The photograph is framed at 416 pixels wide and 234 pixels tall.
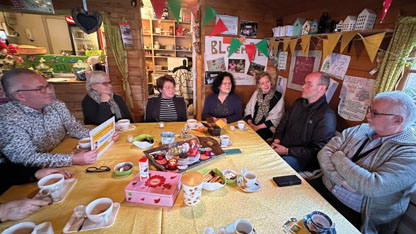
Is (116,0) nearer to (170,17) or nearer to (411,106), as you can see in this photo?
(170,17)

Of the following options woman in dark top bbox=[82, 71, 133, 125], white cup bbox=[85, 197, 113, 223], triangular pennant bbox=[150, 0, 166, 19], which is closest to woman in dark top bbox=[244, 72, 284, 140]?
triangular pennant bbox=[150, 0, 166, 19]

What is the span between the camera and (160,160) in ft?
3.78

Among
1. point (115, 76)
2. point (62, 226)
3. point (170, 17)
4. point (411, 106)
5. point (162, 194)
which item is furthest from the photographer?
point (170, 17)

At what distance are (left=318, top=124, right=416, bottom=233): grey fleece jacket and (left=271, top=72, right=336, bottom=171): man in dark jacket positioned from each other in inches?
14.9

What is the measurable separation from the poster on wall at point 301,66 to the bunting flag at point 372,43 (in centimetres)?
62

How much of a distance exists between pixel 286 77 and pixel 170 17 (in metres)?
4.21

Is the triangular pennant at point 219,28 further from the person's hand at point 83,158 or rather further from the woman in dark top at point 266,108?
the person's hand at point 83,158

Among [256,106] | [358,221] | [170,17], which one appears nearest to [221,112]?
[256,106]

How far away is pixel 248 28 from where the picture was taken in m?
2.92

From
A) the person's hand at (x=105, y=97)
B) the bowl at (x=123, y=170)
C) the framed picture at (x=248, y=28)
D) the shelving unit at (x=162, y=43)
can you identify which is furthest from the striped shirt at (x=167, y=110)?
the shelving unit at (x=162, y=43)

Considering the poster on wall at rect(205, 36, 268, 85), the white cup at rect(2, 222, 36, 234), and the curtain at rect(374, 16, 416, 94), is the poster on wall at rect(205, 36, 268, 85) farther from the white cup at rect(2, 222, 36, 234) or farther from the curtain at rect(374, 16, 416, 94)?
the white cup at rect(2, 222, 36, 234)

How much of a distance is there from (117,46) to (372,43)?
10.5 ft

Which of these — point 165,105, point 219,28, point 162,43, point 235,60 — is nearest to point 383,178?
point 165,105

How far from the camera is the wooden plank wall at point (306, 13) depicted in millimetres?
1517
